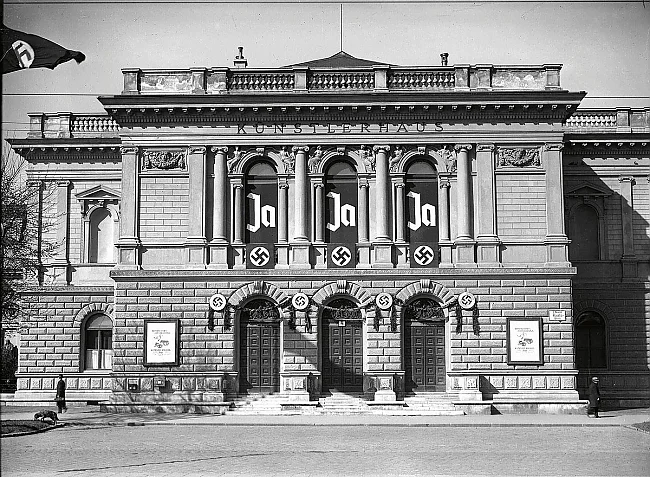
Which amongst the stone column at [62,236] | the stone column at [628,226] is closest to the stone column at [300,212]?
the stone column at [62,236]

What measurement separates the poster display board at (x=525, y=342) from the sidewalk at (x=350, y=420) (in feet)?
8.08

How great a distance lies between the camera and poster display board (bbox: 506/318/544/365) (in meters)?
37.0

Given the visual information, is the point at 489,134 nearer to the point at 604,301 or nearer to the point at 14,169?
the point at 604,301

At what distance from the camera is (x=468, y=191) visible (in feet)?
125

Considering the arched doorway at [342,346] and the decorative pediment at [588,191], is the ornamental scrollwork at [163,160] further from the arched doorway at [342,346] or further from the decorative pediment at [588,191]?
the decorative pediment at [588,191]

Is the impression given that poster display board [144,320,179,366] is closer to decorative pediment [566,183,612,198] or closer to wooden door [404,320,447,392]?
wooden door [404,320,447,392]

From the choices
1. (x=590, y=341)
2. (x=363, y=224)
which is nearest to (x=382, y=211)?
(x=363, y=224)

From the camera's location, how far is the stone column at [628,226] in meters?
42.9

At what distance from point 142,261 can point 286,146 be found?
769cm

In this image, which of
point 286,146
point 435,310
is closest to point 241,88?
point 286,146

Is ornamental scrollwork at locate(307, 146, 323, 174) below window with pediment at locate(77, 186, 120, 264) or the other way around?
the other way around

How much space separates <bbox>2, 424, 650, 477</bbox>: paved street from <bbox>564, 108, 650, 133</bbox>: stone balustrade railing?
17.6 metres

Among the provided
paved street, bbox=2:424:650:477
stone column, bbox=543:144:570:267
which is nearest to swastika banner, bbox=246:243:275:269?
paved street, bbox=2:424:650:477

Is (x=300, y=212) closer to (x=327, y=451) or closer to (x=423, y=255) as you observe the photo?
(x=423, y=255)
